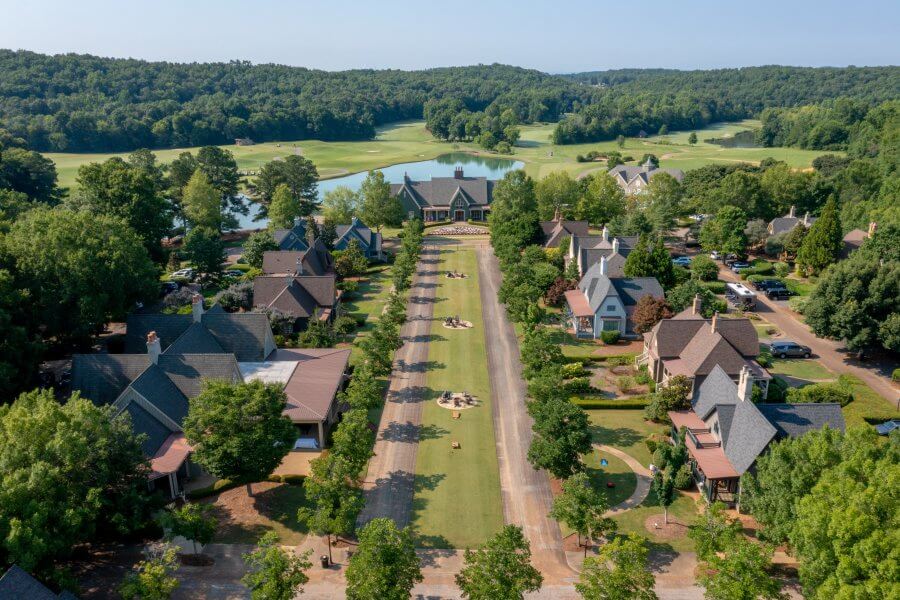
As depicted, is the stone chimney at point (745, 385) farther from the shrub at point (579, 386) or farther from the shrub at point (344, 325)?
the shrub at point (344, 325)

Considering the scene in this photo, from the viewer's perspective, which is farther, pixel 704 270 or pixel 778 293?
pixel 704 270

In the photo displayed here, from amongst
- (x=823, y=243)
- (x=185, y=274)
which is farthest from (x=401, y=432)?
(x=823, y=243)

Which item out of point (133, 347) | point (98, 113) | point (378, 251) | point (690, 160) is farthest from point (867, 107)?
point (98, 113)

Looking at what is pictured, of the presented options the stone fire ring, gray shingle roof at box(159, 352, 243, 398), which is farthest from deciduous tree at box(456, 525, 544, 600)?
gray shingle roof at box(159, 352, 243, 398)

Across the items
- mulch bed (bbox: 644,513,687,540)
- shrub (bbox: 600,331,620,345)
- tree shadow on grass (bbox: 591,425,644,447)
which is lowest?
mulch bed (bbox: 644,513,687,540)

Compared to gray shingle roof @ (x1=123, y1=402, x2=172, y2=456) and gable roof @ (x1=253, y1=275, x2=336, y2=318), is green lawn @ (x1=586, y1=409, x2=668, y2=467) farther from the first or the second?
gable roof @ (x1=253, y1=275, x2=336, y2=318)

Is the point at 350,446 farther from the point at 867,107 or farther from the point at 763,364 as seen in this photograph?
the point at 867,107

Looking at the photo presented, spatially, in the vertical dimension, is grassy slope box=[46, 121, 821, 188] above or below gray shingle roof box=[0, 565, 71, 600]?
above

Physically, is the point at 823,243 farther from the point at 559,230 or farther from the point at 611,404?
the point at 611,404
